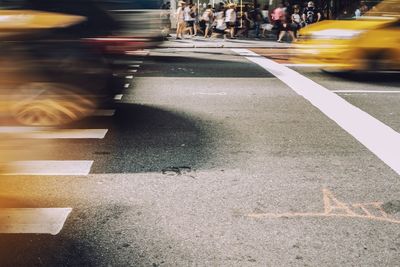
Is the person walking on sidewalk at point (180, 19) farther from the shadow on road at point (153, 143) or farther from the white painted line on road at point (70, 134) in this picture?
the white painted line on road at point (70, 134)

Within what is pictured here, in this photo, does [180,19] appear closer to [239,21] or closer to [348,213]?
[239,21]

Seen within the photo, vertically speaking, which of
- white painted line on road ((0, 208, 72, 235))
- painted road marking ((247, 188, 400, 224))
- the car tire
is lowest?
painted road marking ((247, 188, 400, 224))

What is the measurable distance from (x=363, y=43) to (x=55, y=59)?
6.90 meters

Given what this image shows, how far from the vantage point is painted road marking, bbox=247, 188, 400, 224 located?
4.20 m

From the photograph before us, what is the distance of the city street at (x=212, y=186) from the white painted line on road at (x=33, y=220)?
0.02m

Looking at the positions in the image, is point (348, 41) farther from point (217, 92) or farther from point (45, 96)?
point (45, 96)

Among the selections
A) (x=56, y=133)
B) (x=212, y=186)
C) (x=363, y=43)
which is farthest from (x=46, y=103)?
(x=363, y=43)

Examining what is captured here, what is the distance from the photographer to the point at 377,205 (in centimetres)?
445

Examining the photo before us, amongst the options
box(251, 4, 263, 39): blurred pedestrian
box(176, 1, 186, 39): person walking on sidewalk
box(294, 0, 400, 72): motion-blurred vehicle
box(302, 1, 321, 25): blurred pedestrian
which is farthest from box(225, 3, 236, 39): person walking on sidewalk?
box(294, 0, 400, 72): motion-blurred vehicle

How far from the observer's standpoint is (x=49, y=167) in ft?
17.6

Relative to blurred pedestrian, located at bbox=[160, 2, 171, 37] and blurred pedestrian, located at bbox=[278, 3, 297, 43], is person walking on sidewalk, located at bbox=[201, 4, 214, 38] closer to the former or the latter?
blurred pedestrian, located at bbox=[160, 2, 171, 37]

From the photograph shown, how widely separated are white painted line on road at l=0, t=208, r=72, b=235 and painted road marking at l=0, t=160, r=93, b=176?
937mm

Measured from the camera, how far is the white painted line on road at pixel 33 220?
3.88m

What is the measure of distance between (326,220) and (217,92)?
20.3 ft
